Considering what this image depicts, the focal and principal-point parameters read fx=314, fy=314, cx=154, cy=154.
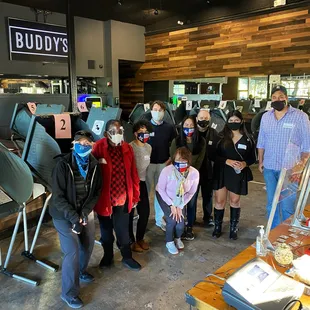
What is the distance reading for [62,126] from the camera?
2744mm

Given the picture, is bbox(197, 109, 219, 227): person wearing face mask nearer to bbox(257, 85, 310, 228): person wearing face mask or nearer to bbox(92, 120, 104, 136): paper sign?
bbox(257, 85, 310, 228): person wearing face mask

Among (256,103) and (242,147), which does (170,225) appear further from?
(256,103)

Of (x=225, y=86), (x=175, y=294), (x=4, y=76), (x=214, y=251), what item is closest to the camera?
(x=175, y=294)

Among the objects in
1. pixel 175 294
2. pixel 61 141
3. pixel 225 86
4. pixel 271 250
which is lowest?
pixel 175 294

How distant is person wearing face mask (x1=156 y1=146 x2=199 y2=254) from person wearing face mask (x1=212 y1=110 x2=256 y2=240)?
367 mm

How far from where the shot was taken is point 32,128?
2.62m

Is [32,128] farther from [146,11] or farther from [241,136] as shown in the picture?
[146,11]

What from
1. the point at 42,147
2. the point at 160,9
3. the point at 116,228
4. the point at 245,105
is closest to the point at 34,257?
the point at 116,228

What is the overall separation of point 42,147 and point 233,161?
5.86 feet

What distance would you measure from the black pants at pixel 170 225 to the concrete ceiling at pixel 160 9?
6.25 m

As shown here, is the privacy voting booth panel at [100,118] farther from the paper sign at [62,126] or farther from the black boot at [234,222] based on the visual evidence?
the black boot at [234,222]

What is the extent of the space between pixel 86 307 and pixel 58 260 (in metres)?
0.80

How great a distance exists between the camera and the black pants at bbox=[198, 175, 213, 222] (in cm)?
358

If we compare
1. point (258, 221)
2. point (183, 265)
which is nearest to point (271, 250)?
point (183, 265)
